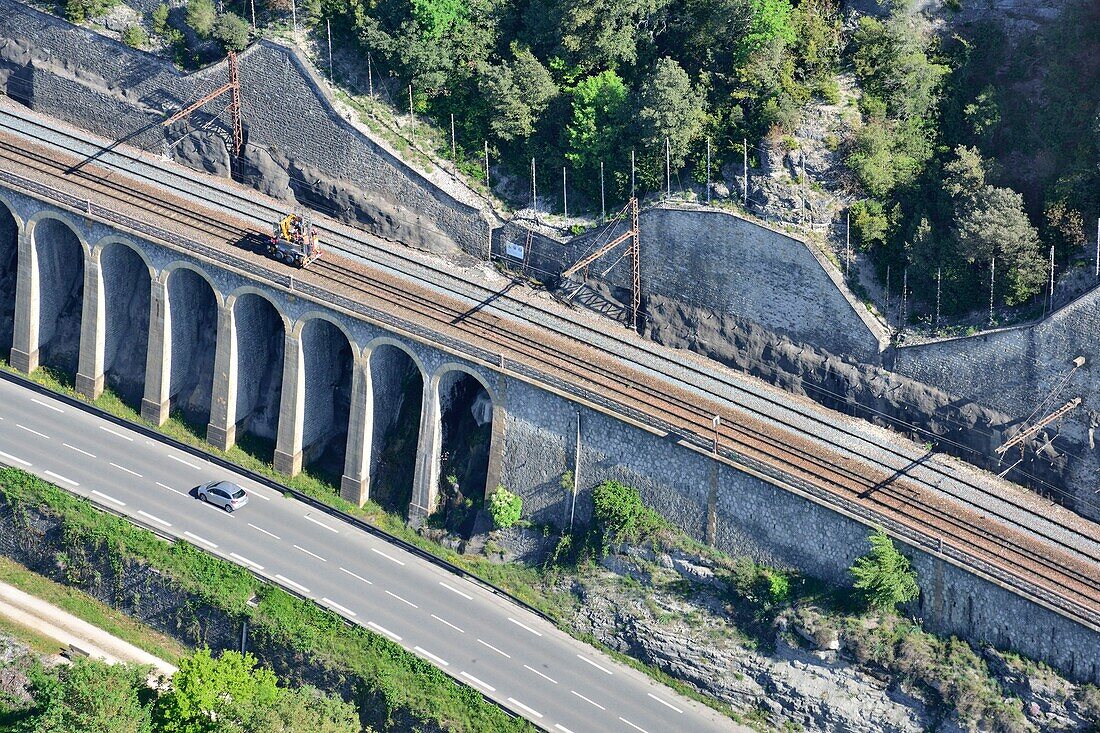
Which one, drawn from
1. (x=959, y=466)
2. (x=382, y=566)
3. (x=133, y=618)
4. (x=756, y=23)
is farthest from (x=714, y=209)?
(x=133, y=618)

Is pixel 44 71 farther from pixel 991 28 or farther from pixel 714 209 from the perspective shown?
pixel 991 28

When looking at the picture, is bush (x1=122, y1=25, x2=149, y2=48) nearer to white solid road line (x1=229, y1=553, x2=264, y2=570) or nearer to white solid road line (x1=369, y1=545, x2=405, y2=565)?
white solid road line (x1=229, y1=553, x2=264, y2=570)

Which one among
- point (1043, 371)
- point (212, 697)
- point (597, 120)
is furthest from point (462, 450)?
point (1043, 371)

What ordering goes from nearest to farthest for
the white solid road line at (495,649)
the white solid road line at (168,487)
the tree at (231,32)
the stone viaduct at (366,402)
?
the stone viaduct at (366,402) < the white solid road line at (495,649) < the white solid road line at (168,487) < the tree at (231,32)

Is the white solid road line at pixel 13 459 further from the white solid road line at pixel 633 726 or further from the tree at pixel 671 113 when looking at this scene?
the tree at pixel 671 113

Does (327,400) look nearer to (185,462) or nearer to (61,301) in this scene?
(185,462)

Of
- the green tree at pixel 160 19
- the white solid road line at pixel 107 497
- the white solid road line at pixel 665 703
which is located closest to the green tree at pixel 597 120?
the green tree at pixel 160 19

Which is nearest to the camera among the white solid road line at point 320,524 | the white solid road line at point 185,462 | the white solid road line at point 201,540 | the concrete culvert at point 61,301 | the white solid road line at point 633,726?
the white solid road line at point 633,726
